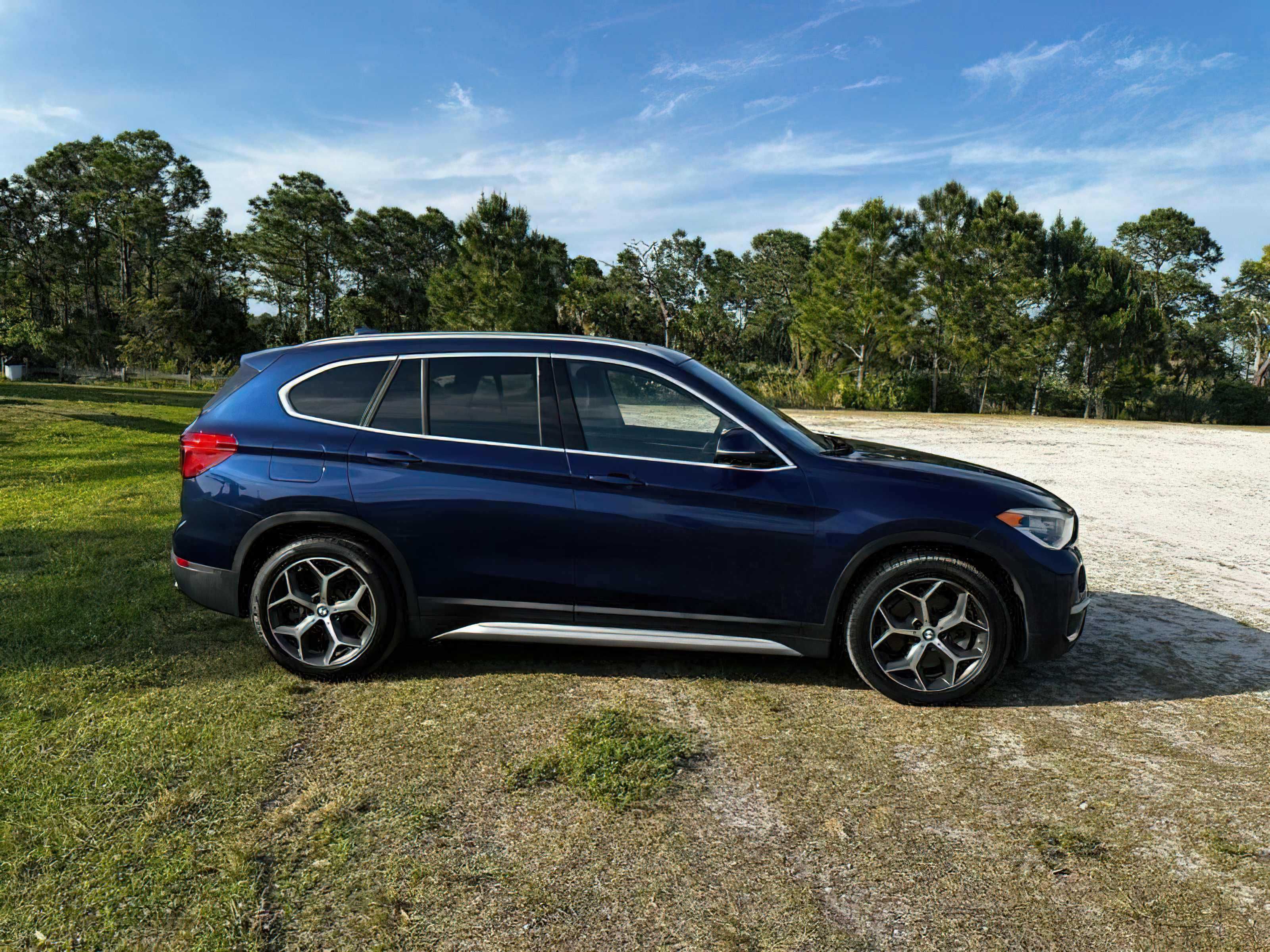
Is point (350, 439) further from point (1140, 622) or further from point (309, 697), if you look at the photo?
point (1140, 622)

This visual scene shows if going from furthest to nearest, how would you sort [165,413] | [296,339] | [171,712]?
[296,339] < [165,413] < [171,712]

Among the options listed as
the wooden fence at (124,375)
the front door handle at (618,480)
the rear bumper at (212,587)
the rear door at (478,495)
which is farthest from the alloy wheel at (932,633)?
the wooden fence at (124,375)

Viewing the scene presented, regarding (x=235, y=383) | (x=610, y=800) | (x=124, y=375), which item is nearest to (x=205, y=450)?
(x=235, y=383)

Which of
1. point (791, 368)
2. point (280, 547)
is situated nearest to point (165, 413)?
point (280, 547)

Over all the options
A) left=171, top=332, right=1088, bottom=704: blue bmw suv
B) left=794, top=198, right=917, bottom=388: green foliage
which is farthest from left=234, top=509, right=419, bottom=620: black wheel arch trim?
left=794, top=198, right=917, bottom=388: green foliage

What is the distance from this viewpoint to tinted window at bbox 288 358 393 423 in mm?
4289

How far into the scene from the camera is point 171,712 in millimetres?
3719

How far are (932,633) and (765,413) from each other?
1.38m

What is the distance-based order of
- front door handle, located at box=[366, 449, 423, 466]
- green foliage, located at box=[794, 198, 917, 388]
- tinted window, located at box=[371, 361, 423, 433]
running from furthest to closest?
green foliage, located at box=[794, 198, 917, 388], tinted window, located at box=[371, 361, 423, 433], front door handle, located at box=[366, 449, 423, 466]

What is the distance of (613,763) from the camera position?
3.32 m

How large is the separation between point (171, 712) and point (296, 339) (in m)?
68.1

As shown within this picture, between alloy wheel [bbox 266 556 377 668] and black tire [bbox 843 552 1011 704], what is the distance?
246 centimetres

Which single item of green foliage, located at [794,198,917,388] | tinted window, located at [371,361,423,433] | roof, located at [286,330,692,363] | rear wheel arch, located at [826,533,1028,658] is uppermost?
green foliage, located at [794,198,917,388]

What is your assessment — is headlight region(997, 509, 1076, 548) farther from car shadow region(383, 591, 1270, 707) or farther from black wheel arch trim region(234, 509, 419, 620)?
black wheel arch trim region(234, 509, 419, 620)
